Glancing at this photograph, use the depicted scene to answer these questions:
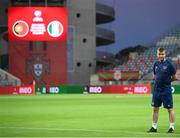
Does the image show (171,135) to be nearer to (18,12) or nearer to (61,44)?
(18,12)

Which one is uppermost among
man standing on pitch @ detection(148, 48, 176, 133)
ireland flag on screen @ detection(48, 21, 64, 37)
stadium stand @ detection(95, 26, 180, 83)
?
ireland flag on screen @ detection(48, 21, 64, 37)

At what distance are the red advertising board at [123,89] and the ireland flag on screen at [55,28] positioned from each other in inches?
280

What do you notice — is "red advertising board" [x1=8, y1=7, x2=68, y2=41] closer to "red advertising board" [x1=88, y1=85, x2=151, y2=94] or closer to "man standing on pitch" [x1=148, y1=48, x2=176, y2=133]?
"red advertising board" [x1=88, y1=85, x2=151, y2=94]

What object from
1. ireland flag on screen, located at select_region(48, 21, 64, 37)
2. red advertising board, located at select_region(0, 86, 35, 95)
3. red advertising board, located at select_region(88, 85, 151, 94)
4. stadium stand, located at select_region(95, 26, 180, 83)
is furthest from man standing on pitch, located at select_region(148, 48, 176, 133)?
stadium stand, located at select_region(95, 26, 180, 83)

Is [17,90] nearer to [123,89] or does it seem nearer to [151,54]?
[123,89]

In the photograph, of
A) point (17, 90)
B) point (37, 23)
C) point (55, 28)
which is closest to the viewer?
point (37, 23)

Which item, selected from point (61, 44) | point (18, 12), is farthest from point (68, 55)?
point (18, 12)

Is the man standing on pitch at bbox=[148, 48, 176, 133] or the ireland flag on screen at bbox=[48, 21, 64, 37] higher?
the ireland flag on screen at bbox=[48, 21, 64, 37]

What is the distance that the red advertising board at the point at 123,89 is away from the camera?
61469 mm

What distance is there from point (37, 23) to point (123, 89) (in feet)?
37.0

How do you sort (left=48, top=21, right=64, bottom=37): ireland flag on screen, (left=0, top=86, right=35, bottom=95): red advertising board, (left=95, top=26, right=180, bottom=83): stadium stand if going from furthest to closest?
(left=95, top=26, right=180, bottom=83): stadium stand → (left=0, top=86, right=35, bottom=95): red advertising board → (left=48, top=21, right=64, bottom=37): ireland flag on screen

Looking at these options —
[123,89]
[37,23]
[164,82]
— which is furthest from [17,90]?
[164,82]

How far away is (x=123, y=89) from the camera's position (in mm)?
63688

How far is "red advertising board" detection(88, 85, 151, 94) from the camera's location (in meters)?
61.5
